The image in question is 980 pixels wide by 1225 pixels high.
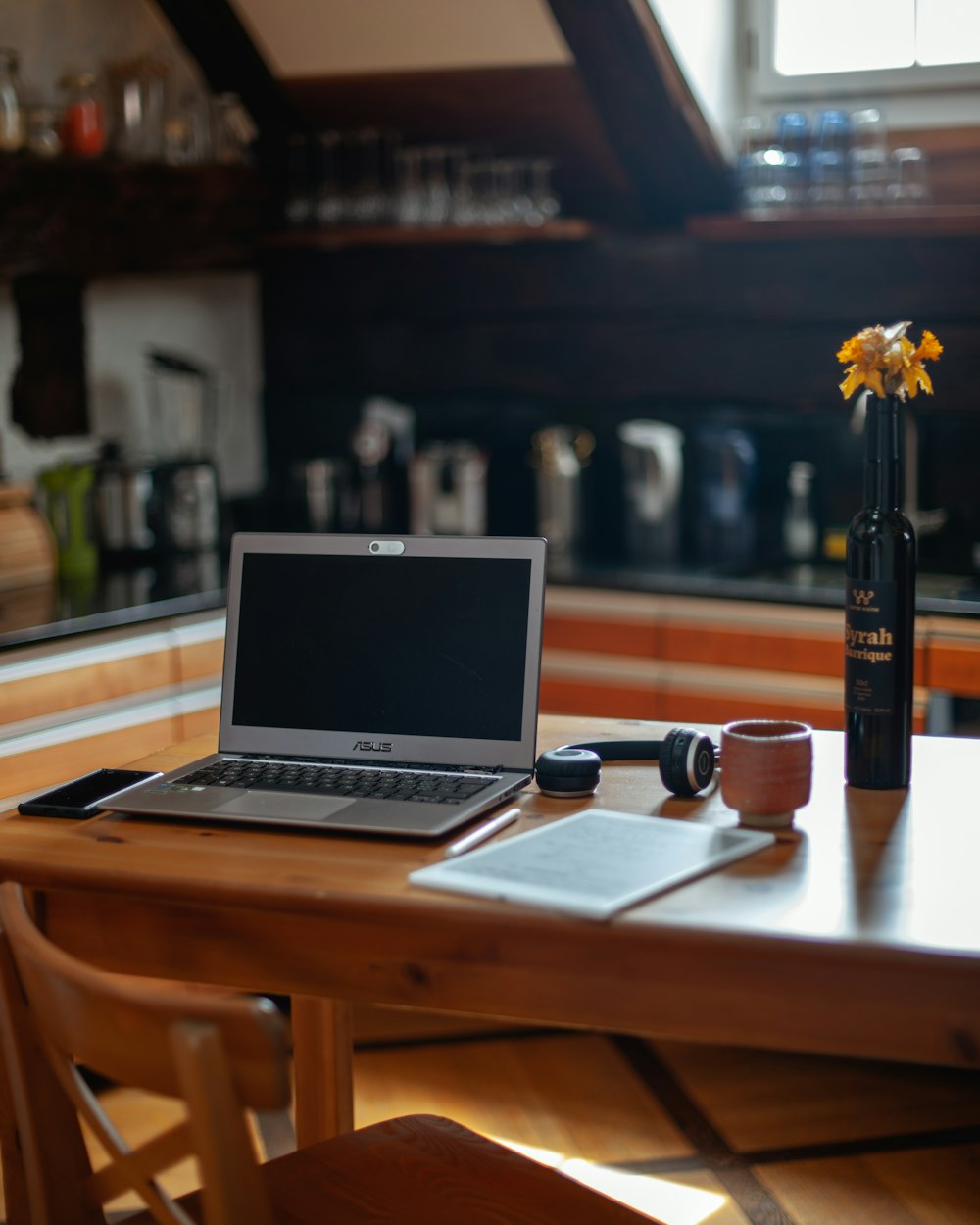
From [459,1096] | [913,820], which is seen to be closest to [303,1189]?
[913,820]

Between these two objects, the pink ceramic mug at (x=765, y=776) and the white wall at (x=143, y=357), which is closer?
the pink ceramic mug at (x=765, y=776)

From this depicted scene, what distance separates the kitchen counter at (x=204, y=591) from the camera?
3.17 m

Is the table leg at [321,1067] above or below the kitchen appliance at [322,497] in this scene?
below

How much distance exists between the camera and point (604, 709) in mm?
3674

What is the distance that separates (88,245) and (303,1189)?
269 cm

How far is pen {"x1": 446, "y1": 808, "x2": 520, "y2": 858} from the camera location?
1552mm

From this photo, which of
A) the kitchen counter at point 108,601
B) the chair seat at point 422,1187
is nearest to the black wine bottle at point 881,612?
the chair seat at point 422,1187

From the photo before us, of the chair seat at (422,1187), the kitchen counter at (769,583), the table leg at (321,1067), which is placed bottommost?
the table leg at (321,1067)

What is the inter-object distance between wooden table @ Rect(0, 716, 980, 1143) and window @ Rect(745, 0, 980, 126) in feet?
A: 8.50

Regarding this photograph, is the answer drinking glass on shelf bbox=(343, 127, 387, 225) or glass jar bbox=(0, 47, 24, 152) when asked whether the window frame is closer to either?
drinking glass on shelf bbox=(343, 127, 387, 225)

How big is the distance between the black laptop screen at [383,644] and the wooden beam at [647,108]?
6.91ft

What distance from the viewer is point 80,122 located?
3631 mm

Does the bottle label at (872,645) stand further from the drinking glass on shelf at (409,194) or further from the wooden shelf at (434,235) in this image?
the drinking glass on shelf at (409,194)

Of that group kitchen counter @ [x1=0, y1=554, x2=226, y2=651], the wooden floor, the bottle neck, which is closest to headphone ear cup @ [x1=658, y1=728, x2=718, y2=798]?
the bottle neck
